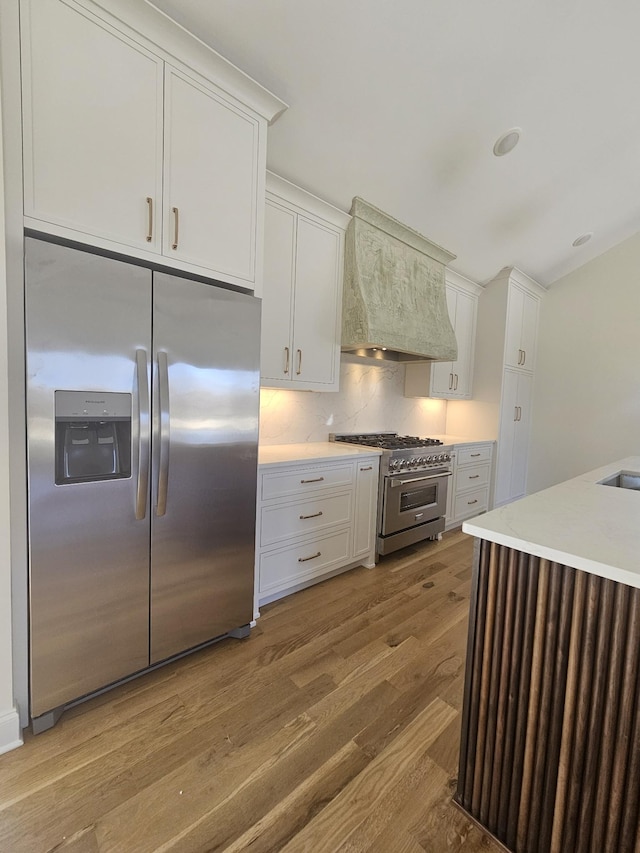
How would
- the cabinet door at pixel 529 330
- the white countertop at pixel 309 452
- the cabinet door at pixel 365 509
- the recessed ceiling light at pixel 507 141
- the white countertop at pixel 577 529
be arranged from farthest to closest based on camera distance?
the cabinet door at pixel 529 330
the cabinet door at pixel 365 509
the recessed ceiling light at pixel 507 141
the white countertop at pixel 309 452
the white countertop at pixel 577 529

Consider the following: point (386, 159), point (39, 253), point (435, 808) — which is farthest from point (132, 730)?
point (386, 159)

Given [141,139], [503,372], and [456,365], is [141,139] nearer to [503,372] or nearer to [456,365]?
[456,365]

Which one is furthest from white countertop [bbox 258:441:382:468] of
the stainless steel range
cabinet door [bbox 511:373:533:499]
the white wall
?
the white wall

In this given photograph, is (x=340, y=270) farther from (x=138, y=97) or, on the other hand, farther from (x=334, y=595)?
(x=334, y=595)

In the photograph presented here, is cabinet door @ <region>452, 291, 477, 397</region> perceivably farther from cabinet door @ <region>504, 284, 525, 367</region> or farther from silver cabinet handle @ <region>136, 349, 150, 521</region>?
silver cabinet handle @ <region>136, 349, 150, 521</region>

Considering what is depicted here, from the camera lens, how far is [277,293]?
8.09 feet

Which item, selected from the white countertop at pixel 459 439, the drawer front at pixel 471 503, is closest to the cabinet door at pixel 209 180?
the white countertop at pixel 459 439

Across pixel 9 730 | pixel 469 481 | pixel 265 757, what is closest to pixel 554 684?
pixel 265 757

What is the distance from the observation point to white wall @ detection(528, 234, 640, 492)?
4.35 metres

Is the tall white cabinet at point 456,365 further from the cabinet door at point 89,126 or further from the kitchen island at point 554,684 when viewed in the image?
the cabinet door at point 89,126

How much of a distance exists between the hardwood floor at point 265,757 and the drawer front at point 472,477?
74.7 inches

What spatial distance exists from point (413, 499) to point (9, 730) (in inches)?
105

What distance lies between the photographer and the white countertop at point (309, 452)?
234 cm

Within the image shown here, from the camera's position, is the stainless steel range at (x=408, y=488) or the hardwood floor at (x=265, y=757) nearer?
the hardwood floor at (x=265, y=757)
